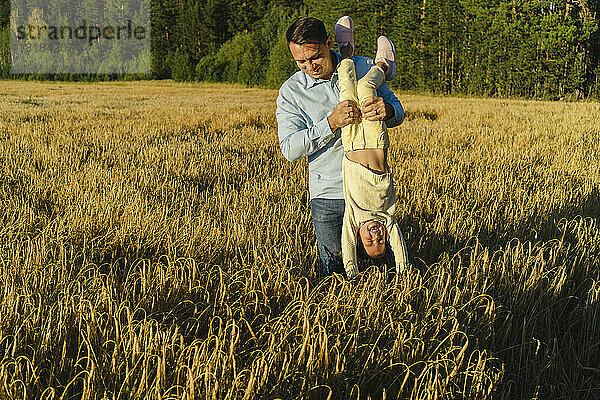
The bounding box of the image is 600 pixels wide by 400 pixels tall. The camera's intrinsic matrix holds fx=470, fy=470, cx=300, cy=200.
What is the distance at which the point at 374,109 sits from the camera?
5.98 feet

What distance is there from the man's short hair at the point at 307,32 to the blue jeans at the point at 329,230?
80 centimetres

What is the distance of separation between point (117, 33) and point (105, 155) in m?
65.5

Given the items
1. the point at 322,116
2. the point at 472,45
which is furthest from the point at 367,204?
the point at 472,45

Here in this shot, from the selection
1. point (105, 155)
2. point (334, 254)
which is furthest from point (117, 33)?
point (334, 254)

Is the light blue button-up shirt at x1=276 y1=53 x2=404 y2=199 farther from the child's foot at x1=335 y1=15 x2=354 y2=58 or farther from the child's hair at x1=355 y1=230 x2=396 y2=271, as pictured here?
the child's hair at x1=355 y1=230 x2=396 y2=271

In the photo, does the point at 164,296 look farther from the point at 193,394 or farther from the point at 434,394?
the point at 434,394

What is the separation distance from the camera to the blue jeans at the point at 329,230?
7.86 feet

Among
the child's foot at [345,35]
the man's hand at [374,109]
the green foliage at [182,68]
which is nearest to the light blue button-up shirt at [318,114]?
the child's foot at [345,35]

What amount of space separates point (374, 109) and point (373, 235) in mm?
518

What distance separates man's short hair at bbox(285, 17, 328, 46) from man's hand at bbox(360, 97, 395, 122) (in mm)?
381

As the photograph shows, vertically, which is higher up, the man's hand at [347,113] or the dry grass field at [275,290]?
the man's hand at [347,113]

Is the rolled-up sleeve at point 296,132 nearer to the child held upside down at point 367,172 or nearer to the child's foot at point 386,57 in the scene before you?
the child held upside down at point 367,172

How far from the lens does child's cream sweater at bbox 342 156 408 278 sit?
188 centimetres

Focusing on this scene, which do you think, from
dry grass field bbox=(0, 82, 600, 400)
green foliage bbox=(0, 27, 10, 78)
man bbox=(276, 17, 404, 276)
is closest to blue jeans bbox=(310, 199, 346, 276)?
man bbox=(276, 17, 404, 276)
